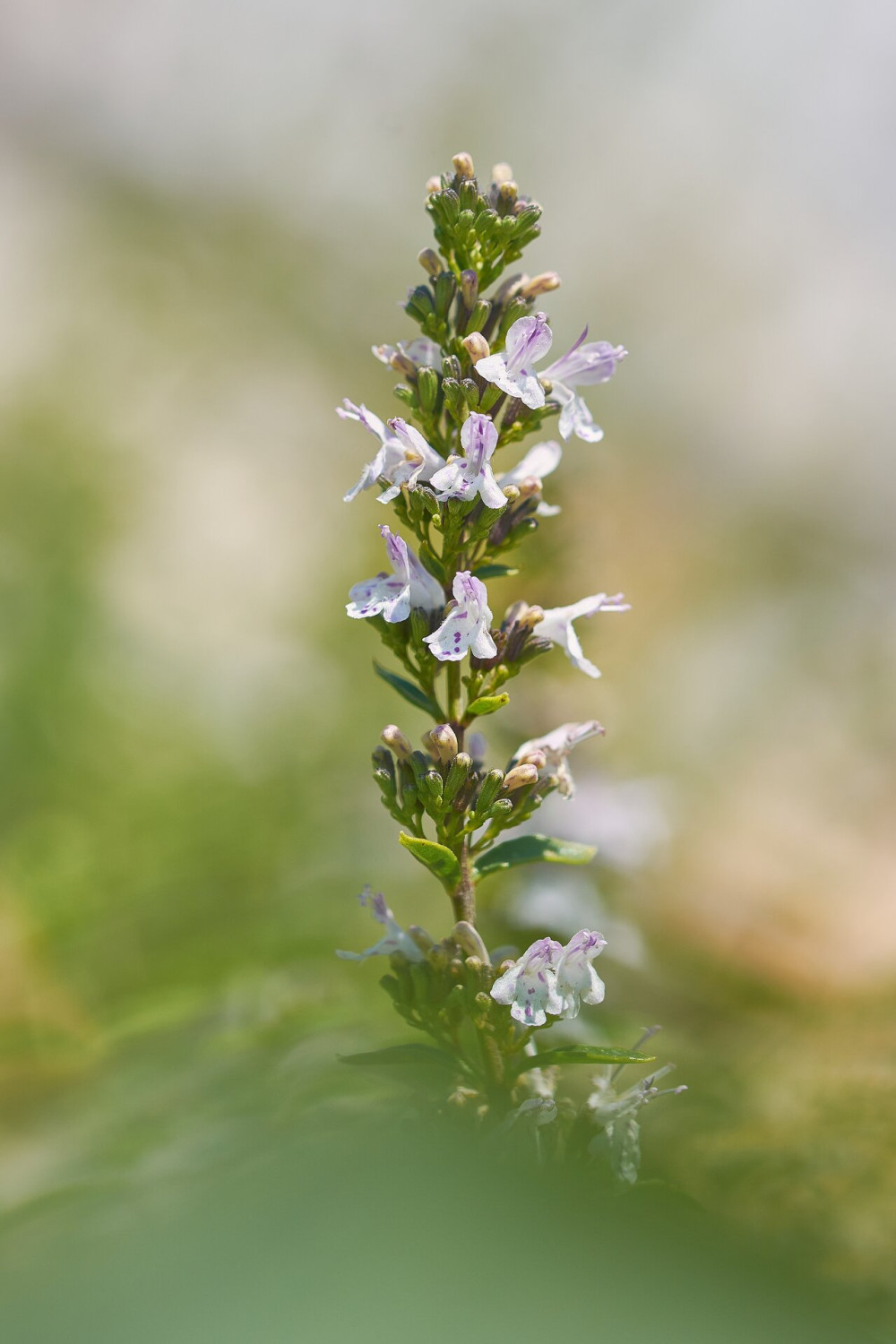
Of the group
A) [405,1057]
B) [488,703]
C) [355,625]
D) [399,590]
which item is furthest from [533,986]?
[355,625]

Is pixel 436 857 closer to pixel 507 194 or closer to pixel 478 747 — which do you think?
pixel 478 747

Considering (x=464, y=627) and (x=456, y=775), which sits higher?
(x=464, y=627)

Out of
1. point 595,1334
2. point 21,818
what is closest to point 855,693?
point 21,818

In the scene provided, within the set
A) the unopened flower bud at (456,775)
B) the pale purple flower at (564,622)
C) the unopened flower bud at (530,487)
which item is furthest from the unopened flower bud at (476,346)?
the unopened flower bud at (456,775)

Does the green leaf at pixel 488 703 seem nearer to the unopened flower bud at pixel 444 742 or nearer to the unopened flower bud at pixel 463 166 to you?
the unopened flower bud at pixel 444 742

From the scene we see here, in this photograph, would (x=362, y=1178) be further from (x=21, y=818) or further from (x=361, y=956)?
(x=21, y=818)

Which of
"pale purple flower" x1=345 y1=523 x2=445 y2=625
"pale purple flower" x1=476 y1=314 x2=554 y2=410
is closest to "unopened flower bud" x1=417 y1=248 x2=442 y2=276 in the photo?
"pale purple flower" x1=476 y1=314 x2=554 y2=410
